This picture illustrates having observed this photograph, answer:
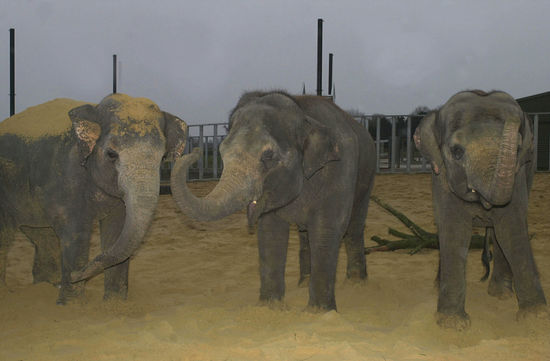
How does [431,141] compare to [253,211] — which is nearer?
[253,211]

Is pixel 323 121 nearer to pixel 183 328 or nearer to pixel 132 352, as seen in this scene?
pixel 183 328

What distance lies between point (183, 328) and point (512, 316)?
2578mm

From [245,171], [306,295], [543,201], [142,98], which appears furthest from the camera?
[543,201]

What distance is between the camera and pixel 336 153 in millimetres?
4184

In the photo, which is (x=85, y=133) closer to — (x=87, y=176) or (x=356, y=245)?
(x=87, y=176)

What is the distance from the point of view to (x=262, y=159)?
3.76 metres

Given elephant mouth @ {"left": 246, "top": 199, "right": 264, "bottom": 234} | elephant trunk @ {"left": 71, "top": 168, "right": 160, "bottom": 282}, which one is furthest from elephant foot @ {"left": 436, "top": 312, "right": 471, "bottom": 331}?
elephant trunk @ {"left": 71, "top": 168, "right": 160, "bottom": 282}

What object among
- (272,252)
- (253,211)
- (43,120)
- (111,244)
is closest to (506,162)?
(253,211)

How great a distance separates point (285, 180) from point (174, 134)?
1.30 metres

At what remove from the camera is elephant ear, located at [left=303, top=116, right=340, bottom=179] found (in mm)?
4098

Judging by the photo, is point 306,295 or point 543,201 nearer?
point 306,295

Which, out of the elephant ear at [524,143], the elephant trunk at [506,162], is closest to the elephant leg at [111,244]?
the elephant trunk at [506,162]

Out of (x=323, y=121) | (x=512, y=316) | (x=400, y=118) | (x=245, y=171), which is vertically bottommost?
(x=512, y=316)

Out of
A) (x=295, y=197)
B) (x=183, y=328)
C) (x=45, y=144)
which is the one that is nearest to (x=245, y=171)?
(x=295, y=197)
